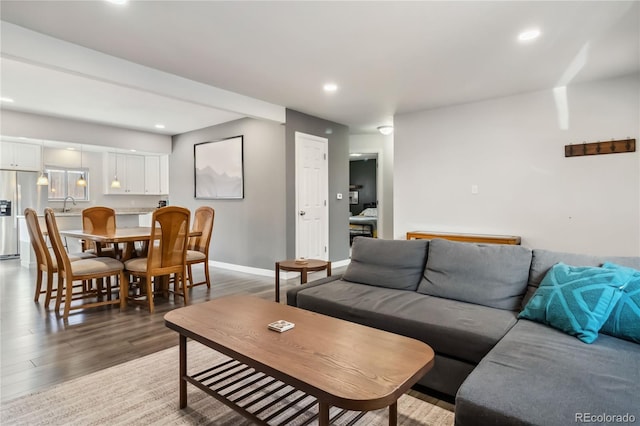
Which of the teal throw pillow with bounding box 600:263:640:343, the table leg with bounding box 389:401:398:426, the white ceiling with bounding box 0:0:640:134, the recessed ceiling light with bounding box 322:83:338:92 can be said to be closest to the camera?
the table leg with bounding box 389:401:398:426

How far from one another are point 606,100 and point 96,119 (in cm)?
713

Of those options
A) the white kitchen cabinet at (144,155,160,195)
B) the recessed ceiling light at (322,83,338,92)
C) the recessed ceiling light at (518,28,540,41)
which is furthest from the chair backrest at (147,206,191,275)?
the white kitchen cabinet at (144,155,160,195)

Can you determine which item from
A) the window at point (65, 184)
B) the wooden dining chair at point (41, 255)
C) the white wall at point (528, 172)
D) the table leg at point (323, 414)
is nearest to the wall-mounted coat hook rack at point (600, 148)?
the white wall at point (528, 172)

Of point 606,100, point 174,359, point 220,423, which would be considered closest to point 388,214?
point 606,100

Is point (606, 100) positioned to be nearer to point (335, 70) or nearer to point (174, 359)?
point (335, 70)

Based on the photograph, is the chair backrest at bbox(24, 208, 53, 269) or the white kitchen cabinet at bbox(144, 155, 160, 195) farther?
the white kitchen cabinet at bbox(144, 155, 160, 195)

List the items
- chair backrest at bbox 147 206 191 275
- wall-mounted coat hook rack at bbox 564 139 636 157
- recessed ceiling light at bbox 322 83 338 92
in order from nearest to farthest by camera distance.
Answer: chair backrest at bbox 147 206 191 275 < wall-mounted coat hook rack at bbox 564 139 636 157 < recessed ceiling light at bbox 322 83 338 92

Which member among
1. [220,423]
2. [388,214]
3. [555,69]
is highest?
[555,69]

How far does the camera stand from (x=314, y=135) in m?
5.44

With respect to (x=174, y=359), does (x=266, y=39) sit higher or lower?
higher

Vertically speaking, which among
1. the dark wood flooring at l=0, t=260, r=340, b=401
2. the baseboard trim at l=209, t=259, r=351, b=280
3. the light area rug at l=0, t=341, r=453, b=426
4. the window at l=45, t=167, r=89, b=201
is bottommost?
the light area rug at l=0, t=341, r=453, b=426

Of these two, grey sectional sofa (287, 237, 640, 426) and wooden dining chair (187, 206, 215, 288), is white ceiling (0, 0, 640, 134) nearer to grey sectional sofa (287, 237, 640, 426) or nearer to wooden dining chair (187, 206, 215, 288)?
wooden dining chair (187, 206, 215, 288)

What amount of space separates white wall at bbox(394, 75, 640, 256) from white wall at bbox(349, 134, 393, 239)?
175 centimetres

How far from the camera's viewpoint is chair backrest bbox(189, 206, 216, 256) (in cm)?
453
